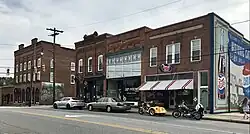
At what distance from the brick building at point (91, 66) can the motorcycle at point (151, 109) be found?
11142mm

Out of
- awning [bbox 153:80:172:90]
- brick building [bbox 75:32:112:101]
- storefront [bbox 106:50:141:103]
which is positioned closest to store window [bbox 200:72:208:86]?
awning [bbox 153:80:172:90]

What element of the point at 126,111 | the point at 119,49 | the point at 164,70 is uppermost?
the point at 119,49

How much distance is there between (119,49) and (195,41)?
9.87 m

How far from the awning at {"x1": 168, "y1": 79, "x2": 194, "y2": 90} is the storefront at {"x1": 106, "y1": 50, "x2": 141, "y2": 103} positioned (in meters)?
5.19

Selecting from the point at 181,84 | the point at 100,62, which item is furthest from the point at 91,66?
the point at 181,84

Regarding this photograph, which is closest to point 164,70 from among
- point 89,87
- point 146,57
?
point 146,57

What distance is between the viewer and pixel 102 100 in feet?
101

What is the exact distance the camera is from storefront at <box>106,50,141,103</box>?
3419 cm

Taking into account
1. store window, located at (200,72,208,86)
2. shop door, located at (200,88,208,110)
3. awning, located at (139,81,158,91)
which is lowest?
shop door, located at (200,88,208,110)

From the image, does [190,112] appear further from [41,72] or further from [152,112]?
[41,72]

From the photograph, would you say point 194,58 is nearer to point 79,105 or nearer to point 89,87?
point 79,105

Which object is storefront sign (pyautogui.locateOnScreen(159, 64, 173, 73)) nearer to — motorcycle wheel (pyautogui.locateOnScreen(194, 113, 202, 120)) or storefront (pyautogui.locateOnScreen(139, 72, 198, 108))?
storefront (pyautogui.locateOnScreen(139, 72, 198, 108))

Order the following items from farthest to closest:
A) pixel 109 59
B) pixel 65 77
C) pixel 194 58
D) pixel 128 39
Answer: pixel 65 77 < pixel 109 59 < pixel 128 39 < pixel 194 58

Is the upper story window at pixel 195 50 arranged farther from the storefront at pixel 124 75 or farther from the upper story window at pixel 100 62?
the upper story window at pixel 100 62
